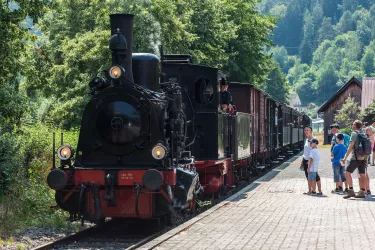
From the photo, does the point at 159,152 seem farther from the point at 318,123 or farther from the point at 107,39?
the point at 318,123

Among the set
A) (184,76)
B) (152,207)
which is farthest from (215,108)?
(152,207)

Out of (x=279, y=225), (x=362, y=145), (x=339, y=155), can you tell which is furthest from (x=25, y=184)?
(x=339, y=155)

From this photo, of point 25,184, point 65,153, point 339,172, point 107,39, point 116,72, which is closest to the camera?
point 116,72

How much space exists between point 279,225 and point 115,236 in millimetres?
2640

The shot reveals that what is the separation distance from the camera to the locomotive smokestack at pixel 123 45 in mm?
12102

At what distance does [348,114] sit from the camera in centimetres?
7438

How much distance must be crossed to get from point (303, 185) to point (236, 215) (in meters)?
8.02

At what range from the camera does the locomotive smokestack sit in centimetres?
1210

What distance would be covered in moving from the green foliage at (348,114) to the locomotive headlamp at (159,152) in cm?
6320

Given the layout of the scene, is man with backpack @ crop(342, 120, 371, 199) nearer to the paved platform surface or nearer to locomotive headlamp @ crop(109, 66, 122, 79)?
the paved platform surface

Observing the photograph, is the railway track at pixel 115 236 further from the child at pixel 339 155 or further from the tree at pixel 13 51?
the child at pixel 339 155

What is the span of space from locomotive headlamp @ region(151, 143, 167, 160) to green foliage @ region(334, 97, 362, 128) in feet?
207

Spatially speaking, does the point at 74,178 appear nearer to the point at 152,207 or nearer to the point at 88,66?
the point at 152,207

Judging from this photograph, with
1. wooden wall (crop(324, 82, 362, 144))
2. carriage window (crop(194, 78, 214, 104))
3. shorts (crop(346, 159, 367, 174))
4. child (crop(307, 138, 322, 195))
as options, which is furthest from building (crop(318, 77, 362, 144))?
carriage window (crop(194, 78, 214, 104))
